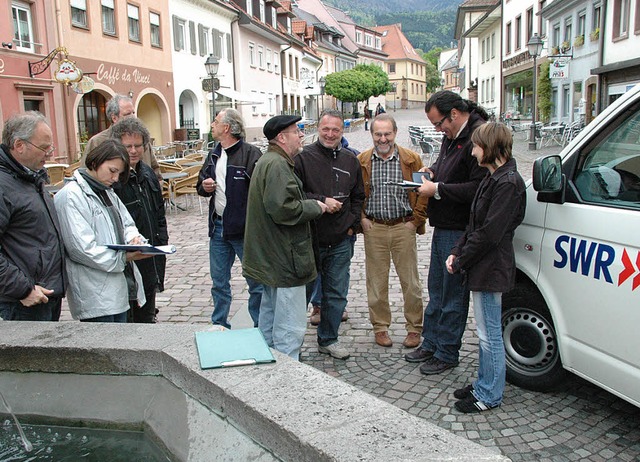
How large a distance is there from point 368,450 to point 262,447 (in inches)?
20.6

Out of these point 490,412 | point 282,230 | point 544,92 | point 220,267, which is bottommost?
point 490,412

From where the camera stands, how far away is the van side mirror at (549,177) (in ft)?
11.8

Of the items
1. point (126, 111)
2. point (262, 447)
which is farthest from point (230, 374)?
point (126, 111)

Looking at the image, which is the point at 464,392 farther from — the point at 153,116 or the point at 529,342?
the point at 153,116

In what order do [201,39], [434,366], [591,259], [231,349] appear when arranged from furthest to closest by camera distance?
[201,39] < [434,366] < [591,259] < [231,349]

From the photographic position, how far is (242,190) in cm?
513

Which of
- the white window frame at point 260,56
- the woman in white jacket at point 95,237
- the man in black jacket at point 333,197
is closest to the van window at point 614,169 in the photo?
the man in black jacket at point 333,197

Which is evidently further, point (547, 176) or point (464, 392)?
point (464, 392)

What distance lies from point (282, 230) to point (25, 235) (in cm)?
149

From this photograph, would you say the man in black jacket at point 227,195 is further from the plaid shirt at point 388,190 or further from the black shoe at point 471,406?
the black shoe at point 471,406

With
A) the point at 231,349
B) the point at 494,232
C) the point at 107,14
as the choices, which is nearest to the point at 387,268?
the point at 494,232

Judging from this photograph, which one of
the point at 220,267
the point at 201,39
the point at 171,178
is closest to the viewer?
the point at 220,267

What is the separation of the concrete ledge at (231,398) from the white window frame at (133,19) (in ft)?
75.8

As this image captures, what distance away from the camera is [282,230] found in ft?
13.2
